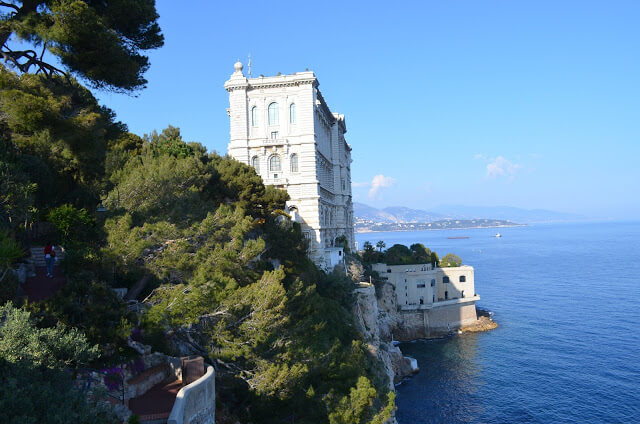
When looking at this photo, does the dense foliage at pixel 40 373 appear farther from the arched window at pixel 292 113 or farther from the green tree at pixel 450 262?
the green tree at pixel 450 262

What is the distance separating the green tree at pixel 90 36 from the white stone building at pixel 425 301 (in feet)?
158

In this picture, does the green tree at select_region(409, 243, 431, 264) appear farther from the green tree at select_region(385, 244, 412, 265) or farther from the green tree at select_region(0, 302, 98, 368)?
the green tree at select_region(0, 302, 98, 368)

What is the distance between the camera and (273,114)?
141 feet

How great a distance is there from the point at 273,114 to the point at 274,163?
14.4ft

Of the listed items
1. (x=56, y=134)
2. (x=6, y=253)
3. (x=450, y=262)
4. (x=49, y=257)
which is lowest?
(x=450, y=262)

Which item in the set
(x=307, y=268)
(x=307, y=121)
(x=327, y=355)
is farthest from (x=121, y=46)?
(x=307, y=121)

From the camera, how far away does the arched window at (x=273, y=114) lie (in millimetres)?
42844

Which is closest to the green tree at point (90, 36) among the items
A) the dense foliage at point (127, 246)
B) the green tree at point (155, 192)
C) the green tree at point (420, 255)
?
the dense foliage at point (127, 246)

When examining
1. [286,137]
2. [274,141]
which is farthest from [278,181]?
[286,137]

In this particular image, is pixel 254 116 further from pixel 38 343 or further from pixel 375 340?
pixel 38 343

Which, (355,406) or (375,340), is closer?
(355,406)

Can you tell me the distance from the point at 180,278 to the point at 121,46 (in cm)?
896

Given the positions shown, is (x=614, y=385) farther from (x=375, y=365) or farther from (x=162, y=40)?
(x=162, y=40)

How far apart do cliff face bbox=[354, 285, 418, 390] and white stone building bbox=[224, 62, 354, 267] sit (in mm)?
4357
